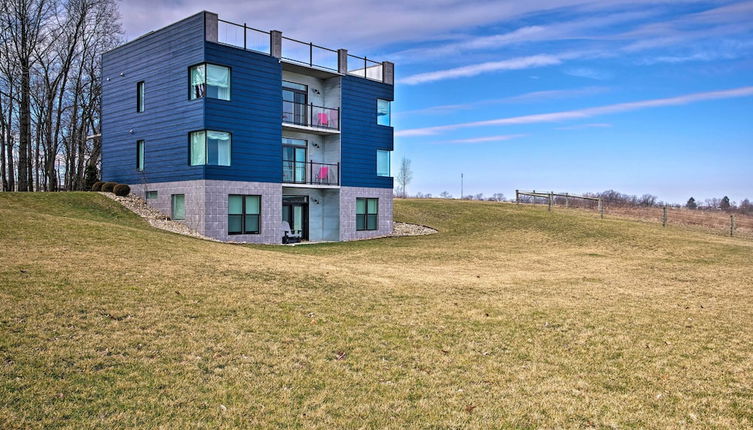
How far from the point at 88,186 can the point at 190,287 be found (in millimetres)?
28718

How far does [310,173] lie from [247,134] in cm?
456

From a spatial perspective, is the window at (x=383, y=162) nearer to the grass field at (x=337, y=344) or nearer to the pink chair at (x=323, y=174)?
the pink chair at (x=323, y=174)

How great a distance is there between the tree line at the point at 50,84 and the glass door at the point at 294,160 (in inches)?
558

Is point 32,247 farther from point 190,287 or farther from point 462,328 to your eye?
point 462,328

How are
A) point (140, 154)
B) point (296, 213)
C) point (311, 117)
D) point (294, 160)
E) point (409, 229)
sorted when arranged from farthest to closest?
point (409, 229)
point (296, 213)
point (311, 117)
point (294, 160)
point (140, 154)

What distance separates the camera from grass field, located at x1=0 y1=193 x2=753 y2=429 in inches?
230

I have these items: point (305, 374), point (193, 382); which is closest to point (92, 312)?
point (193, 382)

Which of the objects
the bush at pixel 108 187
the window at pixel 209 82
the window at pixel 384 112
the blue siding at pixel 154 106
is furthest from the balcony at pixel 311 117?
the bush at pixel 108 187

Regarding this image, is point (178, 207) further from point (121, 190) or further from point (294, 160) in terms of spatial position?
point (294, 160)

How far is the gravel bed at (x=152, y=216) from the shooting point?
2459 cm

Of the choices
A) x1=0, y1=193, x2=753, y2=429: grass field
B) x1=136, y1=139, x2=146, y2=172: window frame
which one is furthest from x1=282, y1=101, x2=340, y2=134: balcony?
x1=0, y1=193, x2=753, y2=429: grass field

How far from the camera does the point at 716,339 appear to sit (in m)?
9.13

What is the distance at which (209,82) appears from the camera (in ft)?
82.3

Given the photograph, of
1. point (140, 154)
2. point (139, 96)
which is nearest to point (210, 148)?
point (140, 154)
